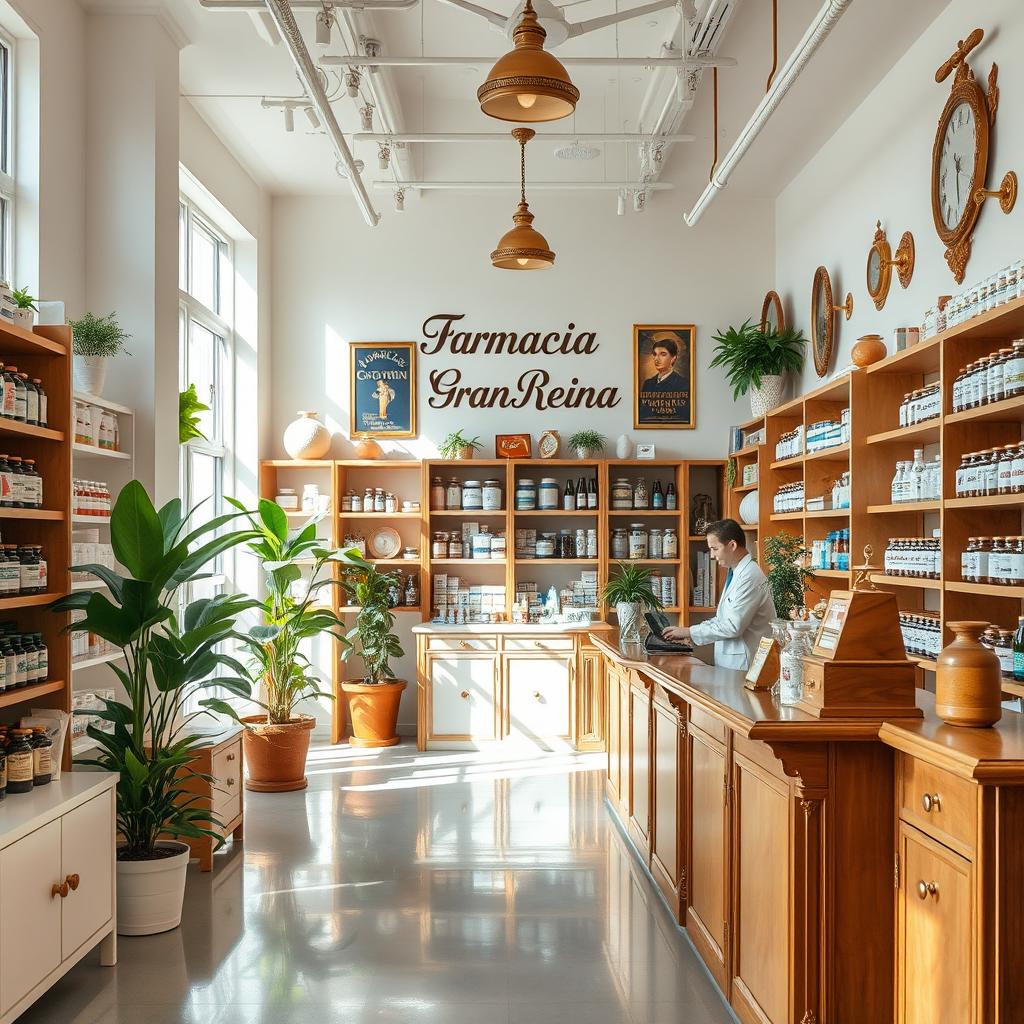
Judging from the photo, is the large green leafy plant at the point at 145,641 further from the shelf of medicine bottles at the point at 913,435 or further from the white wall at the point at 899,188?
the white wall at the point at 899,188

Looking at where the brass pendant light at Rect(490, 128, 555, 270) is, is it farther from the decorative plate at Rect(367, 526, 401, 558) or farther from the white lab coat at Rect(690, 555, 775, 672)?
the decorative plate at Rect(367, 526, 401, 558)

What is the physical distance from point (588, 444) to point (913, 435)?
3.51 meters

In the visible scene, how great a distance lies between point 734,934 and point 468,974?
1061mm

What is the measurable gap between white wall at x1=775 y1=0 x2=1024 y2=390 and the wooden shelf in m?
0.70

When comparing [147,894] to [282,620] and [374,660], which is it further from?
[374,660]

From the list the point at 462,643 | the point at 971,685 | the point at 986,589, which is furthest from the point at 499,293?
the point at 971,685

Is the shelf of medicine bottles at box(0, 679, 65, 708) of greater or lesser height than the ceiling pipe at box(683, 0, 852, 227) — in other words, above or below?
below

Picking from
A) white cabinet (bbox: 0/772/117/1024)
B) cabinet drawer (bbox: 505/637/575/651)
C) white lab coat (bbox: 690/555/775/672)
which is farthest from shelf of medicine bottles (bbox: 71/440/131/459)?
cabinet drawer (bbox: 505/637/575/651)

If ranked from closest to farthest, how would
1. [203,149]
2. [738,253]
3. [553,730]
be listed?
[203,149] → [553,730] → [738,253]

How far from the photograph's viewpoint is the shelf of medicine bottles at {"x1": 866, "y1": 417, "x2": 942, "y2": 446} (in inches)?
198

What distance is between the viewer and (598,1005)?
3.65 metres

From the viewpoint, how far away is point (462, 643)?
322 inches

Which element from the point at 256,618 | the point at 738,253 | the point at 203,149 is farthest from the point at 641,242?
the point at 256,618

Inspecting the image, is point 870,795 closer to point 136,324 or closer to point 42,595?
point 42,595
